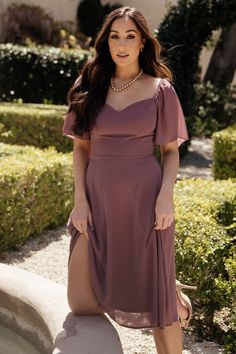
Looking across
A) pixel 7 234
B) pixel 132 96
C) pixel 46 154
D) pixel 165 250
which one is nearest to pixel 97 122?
pixel 132 96

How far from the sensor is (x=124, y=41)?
8.38ft

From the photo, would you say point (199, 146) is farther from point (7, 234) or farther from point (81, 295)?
point (81, 295)

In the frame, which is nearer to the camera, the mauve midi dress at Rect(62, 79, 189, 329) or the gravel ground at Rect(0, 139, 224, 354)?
the mauve midi dress at Rect(62, 79, 189, 329)

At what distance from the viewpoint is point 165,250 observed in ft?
8.34

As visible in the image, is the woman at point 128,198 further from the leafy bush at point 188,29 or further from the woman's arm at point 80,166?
the leafy bush at point 188,29

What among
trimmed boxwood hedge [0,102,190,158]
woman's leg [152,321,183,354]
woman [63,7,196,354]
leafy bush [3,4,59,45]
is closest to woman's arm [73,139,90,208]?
woman [63,7,196,354]

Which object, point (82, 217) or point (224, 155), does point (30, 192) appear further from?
point (224, 155)

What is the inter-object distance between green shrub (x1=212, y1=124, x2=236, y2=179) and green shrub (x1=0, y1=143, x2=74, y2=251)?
2.39 m

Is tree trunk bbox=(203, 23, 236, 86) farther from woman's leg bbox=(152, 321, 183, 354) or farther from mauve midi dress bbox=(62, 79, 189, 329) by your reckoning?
woman's leg bbox=(152, 321, 183, 354)

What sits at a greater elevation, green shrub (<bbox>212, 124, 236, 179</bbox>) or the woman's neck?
the woman's neck

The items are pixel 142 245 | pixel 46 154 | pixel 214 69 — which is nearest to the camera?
pixel 142 245

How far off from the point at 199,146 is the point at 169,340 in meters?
10.1

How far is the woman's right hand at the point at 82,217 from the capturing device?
2.59 metres

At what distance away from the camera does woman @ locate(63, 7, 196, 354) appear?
2523 millimetres
